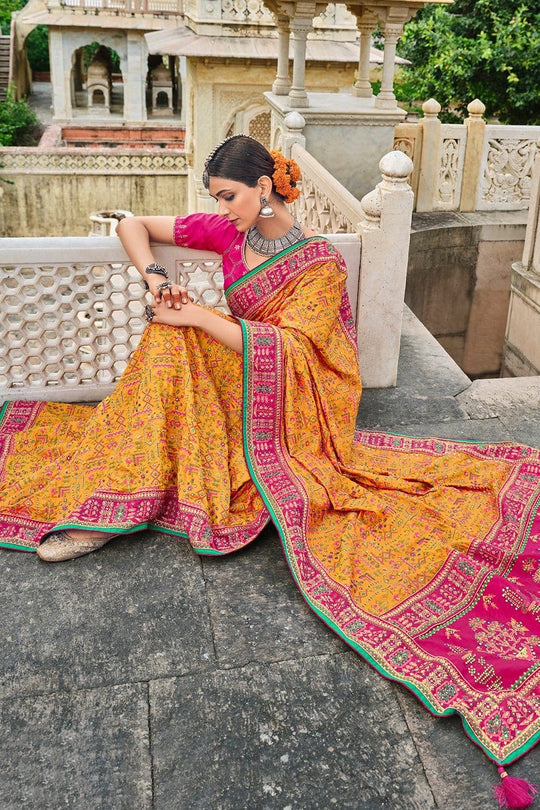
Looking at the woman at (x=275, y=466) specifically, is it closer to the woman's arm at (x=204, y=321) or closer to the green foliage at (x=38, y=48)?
the woman's arm at (x=204, y=321)

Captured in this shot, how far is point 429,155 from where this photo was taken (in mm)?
8391

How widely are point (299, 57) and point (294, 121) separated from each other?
0.81 metres

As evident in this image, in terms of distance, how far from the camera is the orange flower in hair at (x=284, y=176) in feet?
10.1

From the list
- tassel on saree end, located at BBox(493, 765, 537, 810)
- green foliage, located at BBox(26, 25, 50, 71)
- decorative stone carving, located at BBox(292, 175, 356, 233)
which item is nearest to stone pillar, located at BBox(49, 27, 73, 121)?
green foliage, located at BBox(26, 25, 50, 71)

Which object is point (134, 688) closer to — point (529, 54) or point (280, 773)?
point (280, 773)

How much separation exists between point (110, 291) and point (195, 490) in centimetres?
136

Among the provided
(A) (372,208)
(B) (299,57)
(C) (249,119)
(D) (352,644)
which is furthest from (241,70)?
(D) (352,644)

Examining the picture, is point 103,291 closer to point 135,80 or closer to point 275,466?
point 275,466

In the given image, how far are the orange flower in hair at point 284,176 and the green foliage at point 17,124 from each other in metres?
18.5

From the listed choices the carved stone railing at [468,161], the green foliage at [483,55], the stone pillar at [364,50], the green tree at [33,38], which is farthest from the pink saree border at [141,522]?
the green tree at [33,38]

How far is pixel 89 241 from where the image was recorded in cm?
378

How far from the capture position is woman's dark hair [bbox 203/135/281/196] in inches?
118

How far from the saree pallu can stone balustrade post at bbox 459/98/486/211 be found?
18.3ft

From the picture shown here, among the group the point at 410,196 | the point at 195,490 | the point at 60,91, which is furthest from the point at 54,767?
the point at 60,91
